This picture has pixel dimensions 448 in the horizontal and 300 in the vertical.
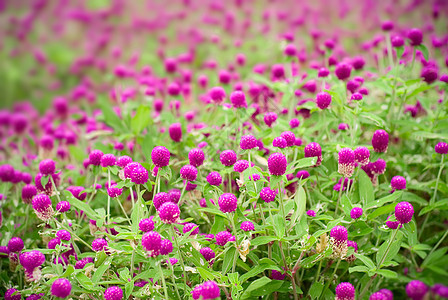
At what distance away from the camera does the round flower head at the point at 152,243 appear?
136 centimetres

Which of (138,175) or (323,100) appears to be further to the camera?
(323,100)

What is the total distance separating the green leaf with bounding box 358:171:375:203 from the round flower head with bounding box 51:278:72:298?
45.2 inches

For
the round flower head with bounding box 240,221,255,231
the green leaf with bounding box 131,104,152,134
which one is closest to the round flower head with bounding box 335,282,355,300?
the round flower head with bounding box 240,221,255,231

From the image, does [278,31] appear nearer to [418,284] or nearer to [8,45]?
[8,45]

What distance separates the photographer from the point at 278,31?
5438 millimetres

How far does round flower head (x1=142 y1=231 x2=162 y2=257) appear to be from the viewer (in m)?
1.36

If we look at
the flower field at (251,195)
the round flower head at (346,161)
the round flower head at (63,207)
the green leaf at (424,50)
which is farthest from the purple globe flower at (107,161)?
the green leaf at (424,50)

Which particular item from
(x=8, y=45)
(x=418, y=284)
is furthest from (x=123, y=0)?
(x=418, y=284)

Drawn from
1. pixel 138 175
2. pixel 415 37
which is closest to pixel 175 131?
pixel 138 175

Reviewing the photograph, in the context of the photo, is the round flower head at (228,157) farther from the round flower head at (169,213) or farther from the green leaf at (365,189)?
the green leaf at (365,189)

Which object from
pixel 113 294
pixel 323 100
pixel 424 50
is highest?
pixel 424 50

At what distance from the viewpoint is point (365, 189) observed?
1.84 m

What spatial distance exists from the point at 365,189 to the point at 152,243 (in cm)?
95

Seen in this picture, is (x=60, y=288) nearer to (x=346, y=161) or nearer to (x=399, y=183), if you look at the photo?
(x=346, y=161)
